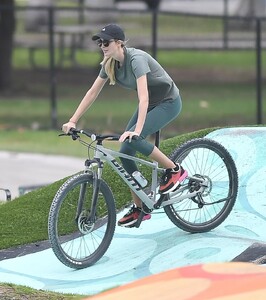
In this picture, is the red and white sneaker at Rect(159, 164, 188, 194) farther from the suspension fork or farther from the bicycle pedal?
the suspension fork

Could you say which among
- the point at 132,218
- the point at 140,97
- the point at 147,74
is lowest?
the point at 132,218

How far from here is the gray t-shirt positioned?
670 centimetres

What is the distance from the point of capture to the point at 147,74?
688 cm

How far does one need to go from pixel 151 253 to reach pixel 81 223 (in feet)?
1.93

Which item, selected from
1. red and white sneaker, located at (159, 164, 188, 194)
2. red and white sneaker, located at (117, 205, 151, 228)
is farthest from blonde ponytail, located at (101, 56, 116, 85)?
red and white sneaker, located at (117, 205, 151, 228)

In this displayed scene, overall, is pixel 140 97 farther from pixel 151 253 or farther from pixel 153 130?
pixel 151 253

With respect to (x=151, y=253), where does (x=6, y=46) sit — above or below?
above

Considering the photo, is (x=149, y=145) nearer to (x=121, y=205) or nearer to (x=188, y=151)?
(x=188, y=151)

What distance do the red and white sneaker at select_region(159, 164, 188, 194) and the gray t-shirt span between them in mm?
489

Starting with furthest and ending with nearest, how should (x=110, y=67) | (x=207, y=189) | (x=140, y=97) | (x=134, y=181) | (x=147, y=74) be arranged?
(x=207, y=189)
(x=134, y=181)
(x=147, y=74)
(x=110, y=67)
(x=140, y=97)

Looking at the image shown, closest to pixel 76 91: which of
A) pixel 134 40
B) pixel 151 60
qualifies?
pixel 134 40

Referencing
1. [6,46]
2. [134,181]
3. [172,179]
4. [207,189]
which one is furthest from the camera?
A: [6,46]

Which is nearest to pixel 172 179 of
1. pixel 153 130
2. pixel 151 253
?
pixel 153 130

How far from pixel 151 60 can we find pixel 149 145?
59 cm
